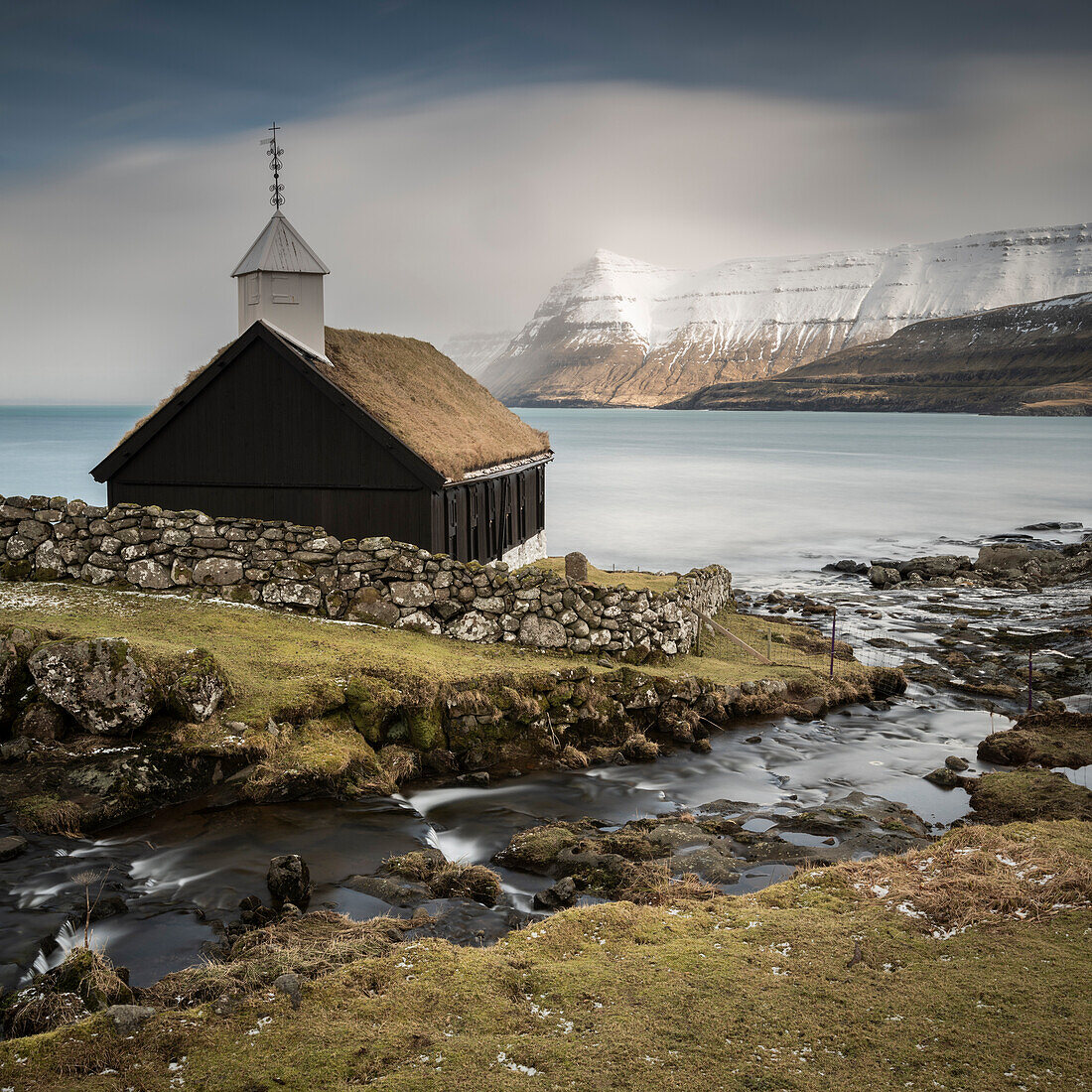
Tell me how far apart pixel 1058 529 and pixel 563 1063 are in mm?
66991

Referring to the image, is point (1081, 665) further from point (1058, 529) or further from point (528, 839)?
point (1058, 529)

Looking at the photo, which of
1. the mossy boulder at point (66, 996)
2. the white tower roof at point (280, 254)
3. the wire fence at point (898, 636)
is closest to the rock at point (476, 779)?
the mossy boulder at point (66, 996)

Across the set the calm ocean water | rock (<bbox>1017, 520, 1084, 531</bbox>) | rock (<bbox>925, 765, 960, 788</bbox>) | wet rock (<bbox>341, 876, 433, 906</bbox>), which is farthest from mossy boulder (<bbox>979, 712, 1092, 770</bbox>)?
rock (<bbox>1017, 520, 1084, 531</bbox>)

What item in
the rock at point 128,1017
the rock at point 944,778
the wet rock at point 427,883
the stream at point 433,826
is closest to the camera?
the rock at point 128,1017

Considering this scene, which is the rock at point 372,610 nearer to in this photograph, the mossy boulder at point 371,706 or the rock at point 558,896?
the mossy boulder at point 371,706

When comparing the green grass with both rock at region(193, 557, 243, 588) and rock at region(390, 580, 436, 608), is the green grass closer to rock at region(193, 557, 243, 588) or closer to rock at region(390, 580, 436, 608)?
rock at region(390, 580, 436, 608)

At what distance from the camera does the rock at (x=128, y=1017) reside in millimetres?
7074

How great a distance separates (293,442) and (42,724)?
10.5 metres

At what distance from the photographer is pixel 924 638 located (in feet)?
101

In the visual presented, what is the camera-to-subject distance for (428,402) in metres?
26.7

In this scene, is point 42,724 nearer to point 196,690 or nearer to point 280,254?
point 196,690

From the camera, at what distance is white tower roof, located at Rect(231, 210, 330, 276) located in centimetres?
2384

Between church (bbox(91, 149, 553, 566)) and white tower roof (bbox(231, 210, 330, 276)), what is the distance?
0.04 meters

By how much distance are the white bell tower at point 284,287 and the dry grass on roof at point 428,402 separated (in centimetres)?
111
